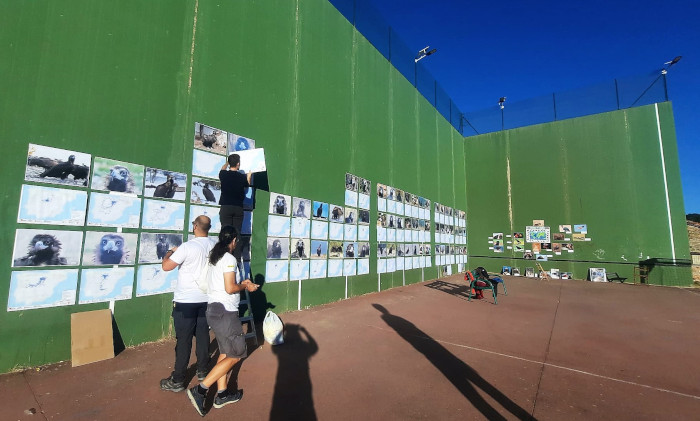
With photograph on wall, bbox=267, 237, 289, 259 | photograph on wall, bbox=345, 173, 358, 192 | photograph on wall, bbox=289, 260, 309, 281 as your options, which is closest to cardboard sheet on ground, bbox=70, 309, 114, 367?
photograph on wall, bbox=267, 237, 289, 259

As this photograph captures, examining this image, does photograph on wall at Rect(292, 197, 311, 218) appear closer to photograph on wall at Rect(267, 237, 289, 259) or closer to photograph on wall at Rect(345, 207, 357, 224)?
photograph on wall at Rect(267, 237, 289, 259)

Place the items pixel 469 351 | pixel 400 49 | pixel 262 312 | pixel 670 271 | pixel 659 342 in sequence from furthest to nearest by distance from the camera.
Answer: pixel 670 271 → pixel 400 49 → pixel 262 312 → pixel 659 342 → pixel 469 351

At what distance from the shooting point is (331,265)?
284 inches

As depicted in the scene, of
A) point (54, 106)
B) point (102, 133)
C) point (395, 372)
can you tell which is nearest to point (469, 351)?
point (395, 372)

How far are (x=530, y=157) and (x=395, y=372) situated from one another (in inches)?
594

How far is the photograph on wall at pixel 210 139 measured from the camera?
4.71 meters

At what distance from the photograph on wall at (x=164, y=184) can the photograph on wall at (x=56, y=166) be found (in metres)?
0.62

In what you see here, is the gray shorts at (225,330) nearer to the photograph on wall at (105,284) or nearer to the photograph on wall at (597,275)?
the photograph on wall at (105,284)

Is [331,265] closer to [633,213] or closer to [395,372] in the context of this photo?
[395,372]

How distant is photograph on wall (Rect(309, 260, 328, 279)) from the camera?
21.9 ft

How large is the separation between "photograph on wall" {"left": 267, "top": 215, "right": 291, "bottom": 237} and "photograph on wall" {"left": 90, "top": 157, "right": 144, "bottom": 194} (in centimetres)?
216

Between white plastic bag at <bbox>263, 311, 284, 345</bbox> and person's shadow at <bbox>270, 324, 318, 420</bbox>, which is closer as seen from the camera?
person's shadow at <bbox>270, 324, 318, 420</bbox>

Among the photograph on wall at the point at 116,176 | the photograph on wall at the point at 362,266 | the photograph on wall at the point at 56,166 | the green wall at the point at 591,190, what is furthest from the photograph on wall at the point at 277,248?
the green wall at the point at 591,190

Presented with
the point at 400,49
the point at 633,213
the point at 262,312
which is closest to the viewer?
the point at 262,312
